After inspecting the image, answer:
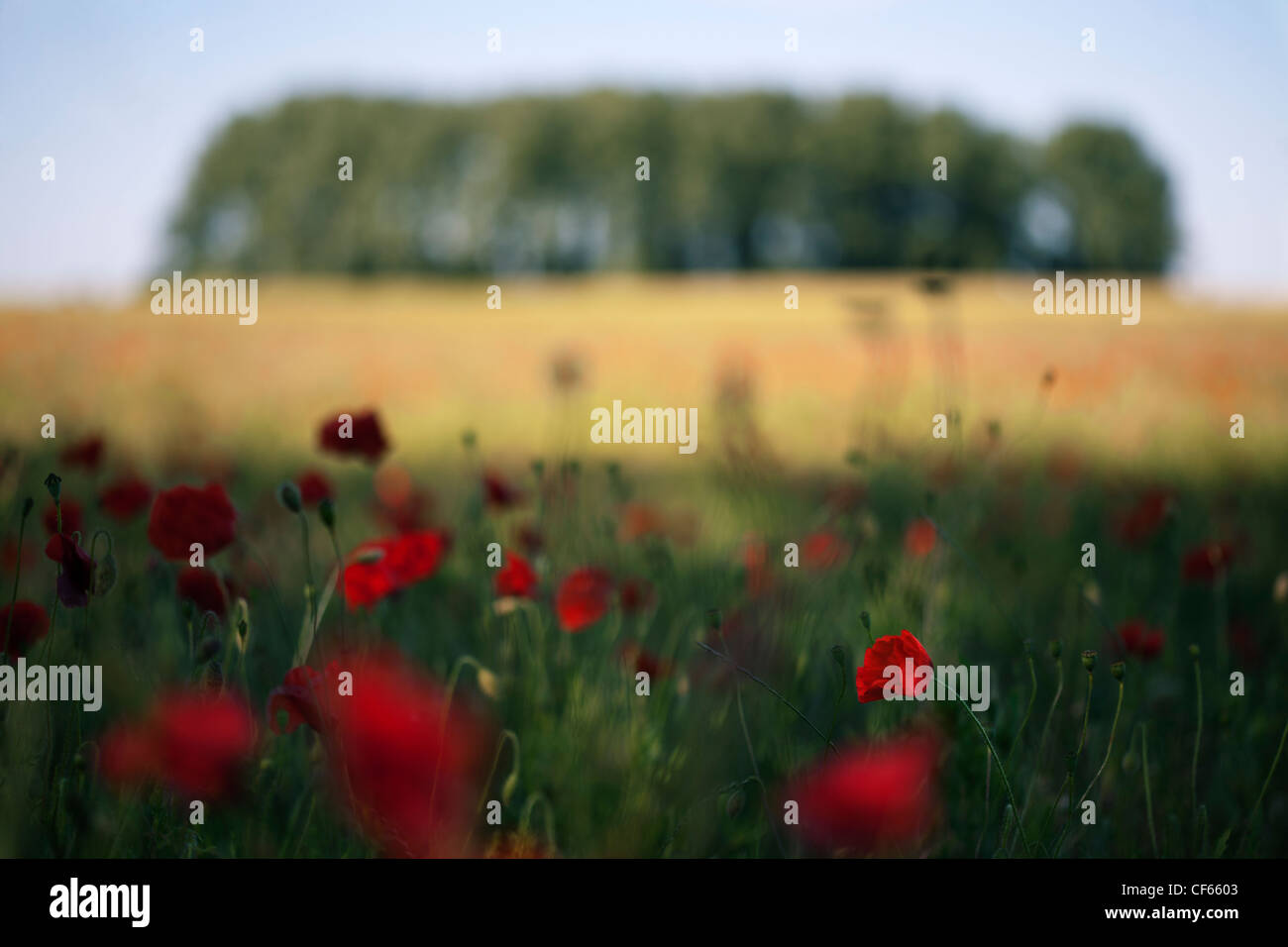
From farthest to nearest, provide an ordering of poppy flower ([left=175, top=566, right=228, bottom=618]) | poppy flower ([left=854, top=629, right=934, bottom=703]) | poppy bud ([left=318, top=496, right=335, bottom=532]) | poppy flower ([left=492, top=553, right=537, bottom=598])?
1. poppy flower ([left=492, top=553, right=537, bottom=598])
2. poppy flower ([left=175, top=566, right=228, bottom=618])
3. poppy bud ([left=318, top=496, right=335, bottom=532])
4. poppy flower ([left=854, top=629, right=934, bottom=703])

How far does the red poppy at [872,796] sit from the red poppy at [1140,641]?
0.35 metres

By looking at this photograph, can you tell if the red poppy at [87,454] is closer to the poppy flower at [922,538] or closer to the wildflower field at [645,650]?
the wildflower field at [645,650]

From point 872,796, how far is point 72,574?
76 cm

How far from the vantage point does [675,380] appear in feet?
15.6

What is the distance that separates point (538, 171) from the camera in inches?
933

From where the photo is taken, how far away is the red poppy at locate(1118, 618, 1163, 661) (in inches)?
46.7

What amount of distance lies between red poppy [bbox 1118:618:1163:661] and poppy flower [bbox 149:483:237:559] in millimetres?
1098

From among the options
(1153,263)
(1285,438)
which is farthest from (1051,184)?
(1285,438)

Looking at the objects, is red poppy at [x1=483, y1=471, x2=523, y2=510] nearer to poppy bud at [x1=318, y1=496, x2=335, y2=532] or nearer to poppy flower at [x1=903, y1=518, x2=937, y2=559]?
poppy bud at [x1=318, y1=496, x2=335, y2=532]

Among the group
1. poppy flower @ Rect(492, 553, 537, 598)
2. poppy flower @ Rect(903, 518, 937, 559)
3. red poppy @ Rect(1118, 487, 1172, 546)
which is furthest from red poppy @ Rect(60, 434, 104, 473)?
red poppy @ Rect(1118, 487, 1172, 546)

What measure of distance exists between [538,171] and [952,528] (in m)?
23.6

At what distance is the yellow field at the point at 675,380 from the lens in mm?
3066

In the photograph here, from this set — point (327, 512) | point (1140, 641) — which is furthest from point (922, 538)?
point (327, 512)
